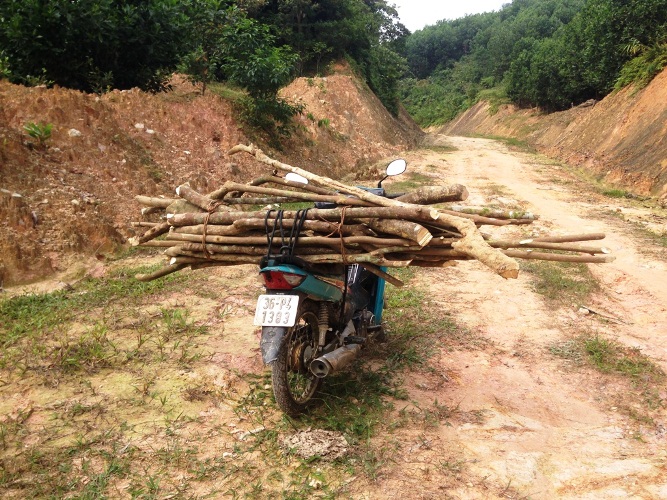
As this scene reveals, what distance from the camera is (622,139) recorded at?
51.1 feet

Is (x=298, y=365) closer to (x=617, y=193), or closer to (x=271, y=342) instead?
(x=271, y=342)

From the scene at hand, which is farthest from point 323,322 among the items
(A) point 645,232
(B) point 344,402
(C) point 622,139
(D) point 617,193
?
(C) point 622,139

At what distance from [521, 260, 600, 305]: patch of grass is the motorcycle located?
9.19 feet

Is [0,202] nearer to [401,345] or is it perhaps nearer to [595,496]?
[401,345]

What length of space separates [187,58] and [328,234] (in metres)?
10.0

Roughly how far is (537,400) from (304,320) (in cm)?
186

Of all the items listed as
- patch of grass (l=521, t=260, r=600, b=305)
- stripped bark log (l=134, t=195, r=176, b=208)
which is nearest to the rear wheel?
stripped bark log (l=134, t=195, r=176, b=208)

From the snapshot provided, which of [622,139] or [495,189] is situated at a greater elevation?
[622,139]

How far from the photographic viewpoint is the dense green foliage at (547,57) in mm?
17531

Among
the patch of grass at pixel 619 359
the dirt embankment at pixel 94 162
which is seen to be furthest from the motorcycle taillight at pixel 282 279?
the dirt embankment at pixel 94 162

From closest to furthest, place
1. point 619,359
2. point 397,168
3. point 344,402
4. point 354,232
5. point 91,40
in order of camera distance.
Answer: point 354,232 → point 344,402 → point 397,168 → point 619,359 → point 91,40

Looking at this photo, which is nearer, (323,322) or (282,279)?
(282,279)

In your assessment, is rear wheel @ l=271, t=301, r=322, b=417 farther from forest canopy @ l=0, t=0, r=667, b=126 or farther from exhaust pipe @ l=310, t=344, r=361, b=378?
forest canopy @ l=0, t=0, r=667, b=126

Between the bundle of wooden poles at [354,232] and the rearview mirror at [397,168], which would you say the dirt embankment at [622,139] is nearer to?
the rearview mirror at [397,168]
